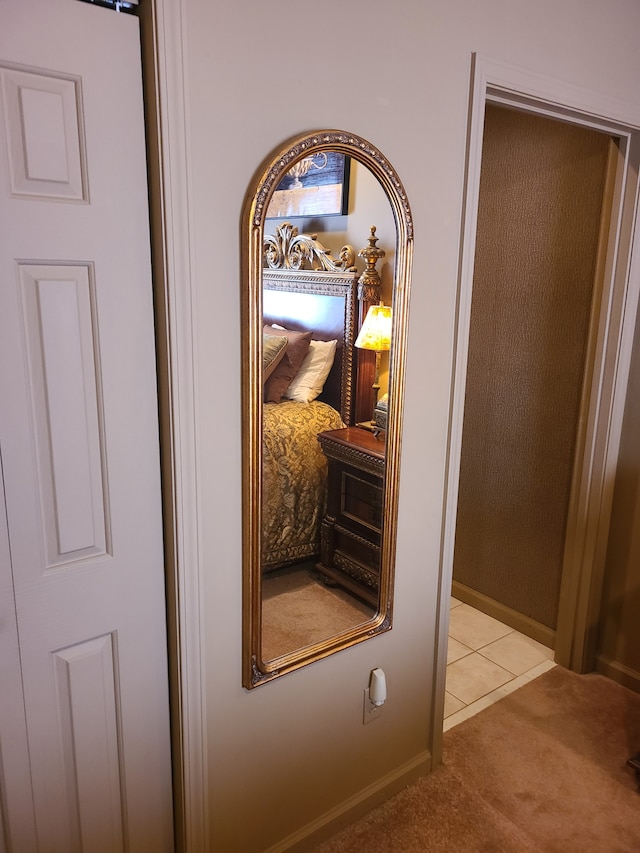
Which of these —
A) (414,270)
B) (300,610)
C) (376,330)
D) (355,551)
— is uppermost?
(414,270)

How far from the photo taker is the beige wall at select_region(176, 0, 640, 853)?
51.7 inches

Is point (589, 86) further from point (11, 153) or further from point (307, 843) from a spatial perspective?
point (307, 843)

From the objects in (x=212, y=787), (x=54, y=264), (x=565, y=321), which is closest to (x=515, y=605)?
(x=565, y=321)

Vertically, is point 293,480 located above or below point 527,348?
below

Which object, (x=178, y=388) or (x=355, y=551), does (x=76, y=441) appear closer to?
(x=178, y=388)

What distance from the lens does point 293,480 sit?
1622 mm

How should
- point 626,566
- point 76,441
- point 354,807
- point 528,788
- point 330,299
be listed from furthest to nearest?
point 626,566 < point 528,788 < point 354,807 < point 330,299 < point 76,441

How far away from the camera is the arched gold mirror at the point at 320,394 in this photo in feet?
4.69

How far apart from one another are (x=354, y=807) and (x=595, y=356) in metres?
1.73

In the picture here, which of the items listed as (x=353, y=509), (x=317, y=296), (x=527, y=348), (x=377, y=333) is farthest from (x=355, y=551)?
(x=527, y=348)

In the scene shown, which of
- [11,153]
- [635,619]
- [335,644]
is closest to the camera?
[11,153]

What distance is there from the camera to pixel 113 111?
1.20 m

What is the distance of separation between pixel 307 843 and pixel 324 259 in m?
1.57

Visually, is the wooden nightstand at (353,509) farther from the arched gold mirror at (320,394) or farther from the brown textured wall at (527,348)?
the brown textured wall at (527,348)
